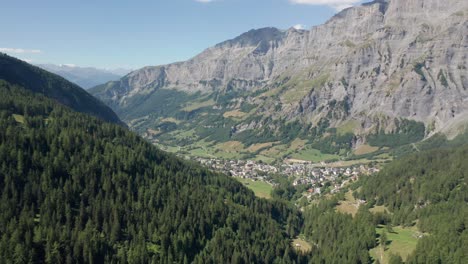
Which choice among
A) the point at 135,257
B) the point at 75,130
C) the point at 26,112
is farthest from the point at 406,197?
the point at 26,112

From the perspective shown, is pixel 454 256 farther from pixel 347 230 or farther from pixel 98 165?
pixel 98 165

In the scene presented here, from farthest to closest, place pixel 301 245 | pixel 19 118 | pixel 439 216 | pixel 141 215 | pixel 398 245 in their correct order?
pixel 19 118 < pixel 301 245 < pixel 439 216 < pixel 398 245 < pixel 141 215

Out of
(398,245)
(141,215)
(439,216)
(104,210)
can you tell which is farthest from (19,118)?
(439,216)

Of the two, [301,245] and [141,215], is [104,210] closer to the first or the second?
[141,215]

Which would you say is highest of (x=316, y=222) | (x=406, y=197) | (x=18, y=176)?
(x=18, y=176)

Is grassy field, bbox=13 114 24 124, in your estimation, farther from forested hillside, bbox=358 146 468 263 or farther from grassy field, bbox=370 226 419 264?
forested hillside, bbox=358 146 468 263

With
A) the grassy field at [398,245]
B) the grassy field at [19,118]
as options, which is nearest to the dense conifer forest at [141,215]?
the grassy field at [19,118]
